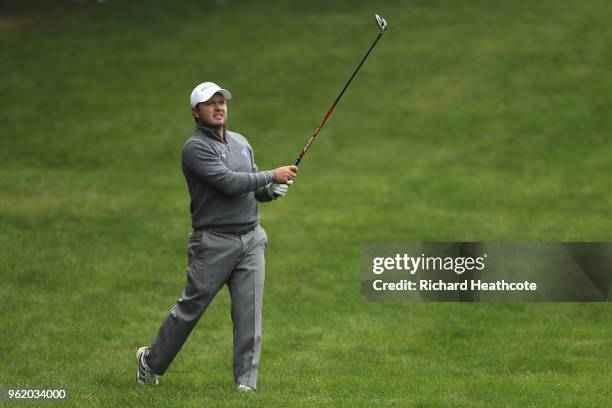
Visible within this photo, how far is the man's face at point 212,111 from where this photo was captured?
870cm

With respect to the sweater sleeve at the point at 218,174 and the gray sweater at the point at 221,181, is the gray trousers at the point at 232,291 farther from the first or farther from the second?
the sweater sleeve at the point at 218,174

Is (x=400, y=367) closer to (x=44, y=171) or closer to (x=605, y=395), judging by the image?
(x=605, y=395)

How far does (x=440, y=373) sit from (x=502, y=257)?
16.6ft

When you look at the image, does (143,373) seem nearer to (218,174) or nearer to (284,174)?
(218,174)

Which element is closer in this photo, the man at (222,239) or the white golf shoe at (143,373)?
the man at (222,239)

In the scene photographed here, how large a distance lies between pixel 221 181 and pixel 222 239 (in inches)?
20.5

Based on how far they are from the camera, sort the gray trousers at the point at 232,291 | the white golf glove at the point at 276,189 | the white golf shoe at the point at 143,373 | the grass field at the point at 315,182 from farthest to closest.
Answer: the grass field at the point at 315,182 → the white golf shoe at the point at 143,373 → the white golf glove at the point at 276,189 → the gray trousers at the point at 232,291

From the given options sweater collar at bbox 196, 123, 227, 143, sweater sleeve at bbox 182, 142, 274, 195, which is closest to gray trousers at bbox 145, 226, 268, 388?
sweater sleeve at bbox 182, 142, 274, 195

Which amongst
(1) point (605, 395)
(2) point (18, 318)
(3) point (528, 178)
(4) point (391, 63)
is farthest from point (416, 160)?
(1) point (605, 395)

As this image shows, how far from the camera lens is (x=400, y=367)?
10.5 meters

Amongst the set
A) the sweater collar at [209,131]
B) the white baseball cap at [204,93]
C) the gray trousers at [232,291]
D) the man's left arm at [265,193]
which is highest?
the white baseball cap at [204,93]

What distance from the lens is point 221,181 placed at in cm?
856

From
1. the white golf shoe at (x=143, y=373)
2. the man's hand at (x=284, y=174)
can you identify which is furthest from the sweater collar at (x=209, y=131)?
the white golf shoe at (x=143, y=373)

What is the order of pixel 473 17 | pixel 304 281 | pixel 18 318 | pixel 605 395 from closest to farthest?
pixel 605 395 < pixel 18 318 < pixel 304 281 < pixel 473 17
